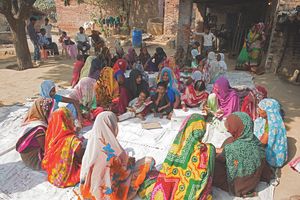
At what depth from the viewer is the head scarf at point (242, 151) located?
3.00 m

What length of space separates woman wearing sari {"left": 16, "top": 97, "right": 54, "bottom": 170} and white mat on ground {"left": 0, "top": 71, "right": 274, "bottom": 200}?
0.66 feet

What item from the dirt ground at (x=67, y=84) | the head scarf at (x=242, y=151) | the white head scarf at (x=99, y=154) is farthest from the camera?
the dirt ground at (x=67, y=84)

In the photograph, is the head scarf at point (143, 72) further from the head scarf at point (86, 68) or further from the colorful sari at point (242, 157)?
the colorful sari at point (242, 157)

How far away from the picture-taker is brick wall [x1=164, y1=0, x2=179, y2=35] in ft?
49.2

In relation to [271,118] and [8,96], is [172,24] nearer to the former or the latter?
[8,96]

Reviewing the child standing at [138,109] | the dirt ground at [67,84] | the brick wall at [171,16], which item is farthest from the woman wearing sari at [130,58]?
the brick wall at [171,16]

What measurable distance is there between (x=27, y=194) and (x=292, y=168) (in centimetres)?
353

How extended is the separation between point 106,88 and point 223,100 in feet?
8.03

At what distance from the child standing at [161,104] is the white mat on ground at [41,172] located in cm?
18

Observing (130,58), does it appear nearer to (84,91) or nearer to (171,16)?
(84,91)

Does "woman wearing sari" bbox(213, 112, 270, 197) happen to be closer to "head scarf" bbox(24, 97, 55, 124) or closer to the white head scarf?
the white head scarf

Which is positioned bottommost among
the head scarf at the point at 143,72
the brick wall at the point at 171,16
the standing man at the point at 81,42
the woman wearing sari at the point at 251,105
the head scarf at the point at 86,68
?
the woman wearing sari at the point at 251,105

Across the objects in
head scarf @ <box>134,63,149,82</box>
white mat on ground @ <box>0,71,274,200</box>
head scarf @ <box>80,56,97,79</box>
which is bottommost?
white mat on ground @ <box>0,71,274,200</box>

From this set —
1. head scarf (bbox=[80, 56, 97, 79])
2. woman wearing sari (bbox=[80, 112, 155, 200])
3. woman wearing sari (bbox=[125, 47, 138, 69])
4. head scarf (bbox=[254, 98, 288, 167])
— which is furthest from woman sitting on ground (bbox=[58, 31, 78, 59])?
head scarf (bbox=[254, 98, 288, 167])
